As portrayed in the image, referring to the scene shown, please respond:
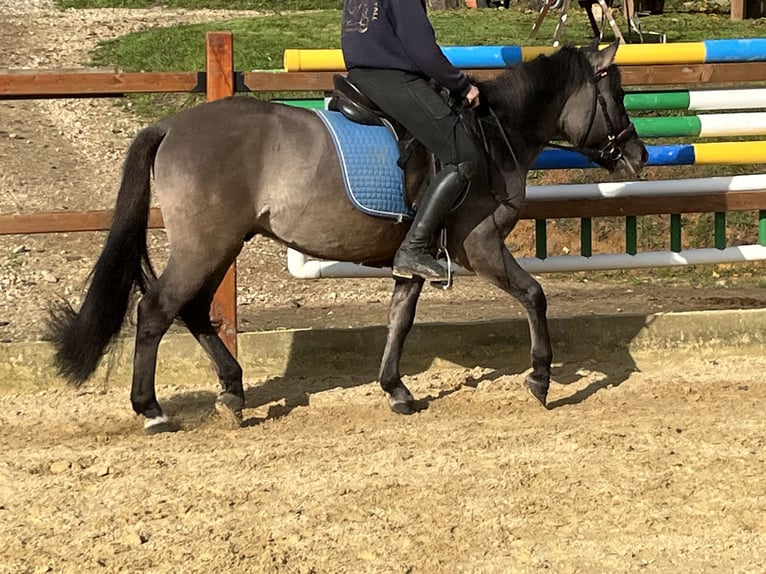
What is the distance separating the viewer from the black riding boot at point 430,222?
6270mm

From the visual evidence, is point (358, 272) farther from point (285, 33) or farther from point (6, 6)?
point (6, 6)

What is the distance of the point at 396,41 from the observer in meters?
6.22

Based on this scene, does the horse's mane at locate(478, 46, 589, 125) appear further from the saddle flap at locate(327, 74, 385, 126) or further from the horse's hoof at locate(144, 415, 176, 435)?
the horse's hoof at locate(144, 415, 176, 435)

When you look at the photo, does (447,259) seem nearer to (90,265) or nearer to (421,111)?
(421,111)

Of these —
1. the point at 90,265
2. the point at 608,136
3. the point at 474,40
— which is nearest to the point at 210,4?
the point at 474,40

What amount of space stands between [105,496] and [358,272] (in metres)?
2.70

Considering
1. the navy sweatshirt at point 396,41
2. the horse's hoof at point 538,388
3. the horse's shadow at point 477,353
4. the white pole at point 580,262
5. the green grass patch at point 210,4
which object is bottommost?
the green grass patch at point 210,4

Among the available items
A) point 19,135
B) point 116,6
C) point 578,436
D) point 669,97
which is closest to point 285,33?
point 19,135

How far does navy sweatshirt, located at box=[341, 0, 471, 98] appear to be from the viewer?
20.0 feet

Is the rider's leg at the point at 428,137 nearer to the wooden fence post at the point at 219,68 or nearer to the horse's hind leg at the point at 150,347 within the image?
the wooden fence post at the point at 219,68

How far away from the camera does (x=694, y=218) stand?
1180 centimetres

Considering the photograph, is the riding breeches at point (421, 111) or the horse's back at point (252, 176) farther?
the riding breeches at point (421, 111)

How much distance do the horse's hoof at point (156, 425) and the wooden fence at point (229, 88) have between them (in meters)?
1.14

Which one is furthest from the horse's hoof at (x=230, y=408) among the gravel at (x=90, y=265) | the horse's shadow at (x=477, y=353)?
the gravel at (x=90, y=265)
